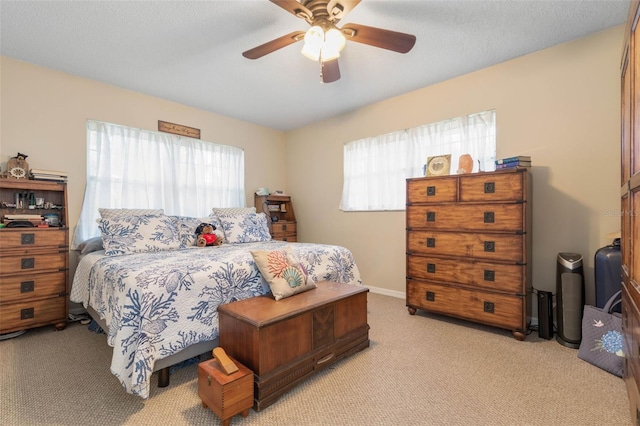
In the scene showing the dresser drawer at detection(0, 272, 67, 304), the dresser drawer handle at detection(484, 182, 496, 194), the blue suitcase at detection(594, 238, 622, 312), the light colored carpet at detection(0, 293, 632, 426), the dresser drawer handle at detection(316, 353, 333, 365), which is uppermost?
the dresser drawer handle at detection(484, 182, 496, 194)

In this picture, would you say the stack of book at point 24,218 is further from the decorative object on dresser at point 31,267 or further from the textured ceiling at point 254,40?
the textured ceiling at point 254,40

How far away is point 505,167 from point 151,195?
3707 millimetres

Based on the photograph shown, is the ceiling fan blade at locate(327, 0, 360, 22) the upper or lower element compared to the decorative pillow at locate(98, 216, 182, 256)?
upper

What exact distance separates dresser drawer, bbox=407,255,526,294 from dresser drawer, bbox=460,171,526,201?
558 mm

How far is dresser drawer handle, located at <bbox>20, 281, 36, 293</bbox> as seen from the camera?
8.10ft

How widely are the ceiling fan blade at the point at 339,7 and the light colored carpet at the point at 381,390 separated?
224 cm

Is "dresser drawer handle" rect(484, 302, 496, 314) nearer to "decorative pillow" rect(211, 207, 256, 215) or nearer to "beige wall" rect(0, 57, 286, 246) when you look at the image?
"decorative pillow" rect(211, 207, 256, 215)

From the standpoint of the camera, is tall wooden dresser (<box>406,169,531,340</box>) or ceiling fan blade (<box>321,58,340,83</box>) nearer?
ceiling fan blade (<box>321,58,340,83</box>)

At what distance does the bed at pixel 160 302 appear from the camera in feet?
5.21

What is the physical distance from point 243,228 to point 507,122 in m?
2.91

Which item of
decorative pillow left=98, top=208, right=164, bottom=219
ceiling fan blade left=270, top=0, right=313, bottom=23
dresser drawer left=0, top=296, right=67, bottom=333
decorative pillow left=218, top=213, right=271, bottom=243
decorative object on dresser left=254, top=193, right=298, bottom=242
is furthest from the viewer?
decorative object on dresser left=254, top=193, right=298, bottom=242

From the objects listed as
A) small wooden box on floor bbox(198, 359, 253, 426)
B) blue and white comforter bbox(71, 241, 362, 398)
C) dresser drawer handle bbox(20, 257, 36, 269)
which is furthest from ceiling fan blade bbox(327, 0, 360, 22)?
dresser drawer handle bbox(20, 257, 36, 269)

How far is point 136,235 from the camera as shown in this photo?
2.69 metres

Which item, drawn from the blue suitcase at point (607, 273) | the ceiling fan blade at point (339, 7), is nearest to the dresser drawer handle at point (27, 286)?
the ceiling fan blade at point (339, 7)
